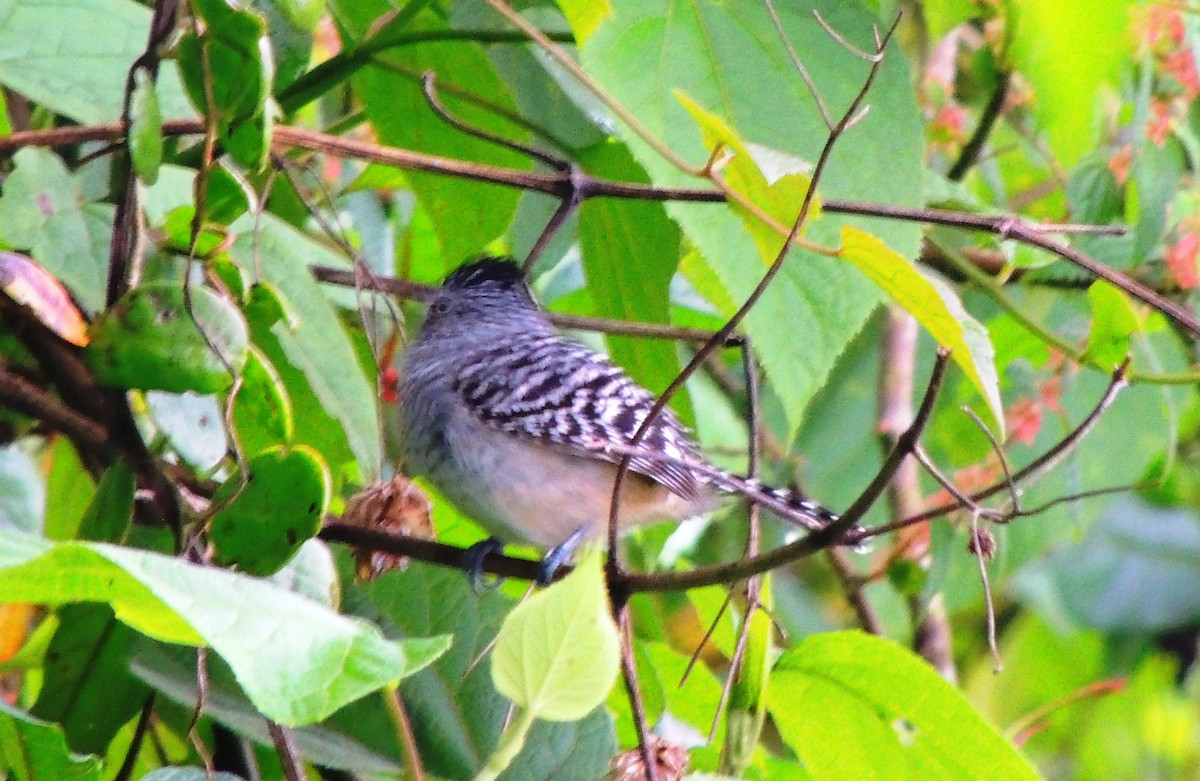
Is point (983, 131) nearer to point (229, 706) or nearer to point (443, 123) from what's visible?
point (443, 123)

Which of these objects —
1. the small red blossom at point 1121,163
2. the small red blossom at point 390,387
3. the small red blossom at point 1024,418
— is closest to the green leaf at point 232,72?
the small red blossom at point 390,387

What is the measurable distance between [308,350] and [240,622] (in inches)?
29.6

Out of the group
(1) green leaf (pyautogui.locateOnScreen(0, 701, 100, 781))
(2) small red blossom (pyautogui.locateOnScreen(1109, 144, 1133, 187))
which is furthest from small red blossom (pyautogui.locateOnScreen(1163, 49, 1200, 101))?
(1) green leaf (pyautogui.locateOnScreen(0, 701, 100, 781))

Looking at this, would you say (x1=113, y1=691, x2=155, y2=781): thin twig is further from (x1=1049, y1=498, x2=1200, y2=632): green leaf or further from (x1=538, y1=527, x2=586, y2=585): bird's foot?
(x1=1049, y1=498, x2=1200, y2=632): green leaf

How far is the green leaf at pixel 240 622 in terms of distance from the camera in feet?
3.11

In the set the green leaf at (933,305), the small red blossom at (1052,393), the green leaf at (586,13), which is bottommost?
the small red blossom at (1052,393)

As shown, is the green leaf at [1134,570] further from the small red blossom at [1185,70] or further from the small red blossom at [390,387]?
the small red blossom at [390,387]

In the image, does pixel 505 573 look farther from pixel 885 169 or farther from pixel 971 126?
pixel 971 126

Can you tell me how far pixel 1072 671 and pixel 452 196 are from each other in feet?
15.8

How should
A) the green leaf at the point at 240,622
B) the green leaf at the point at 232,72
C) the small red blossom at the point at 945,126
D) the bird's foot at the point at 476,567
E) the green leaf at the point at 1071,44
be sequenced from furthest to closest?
the small red blossom at the point at 945,126
the bird's foot at the point at 476,567
the green leaf at the point at 232,72
the green leaf at the point at 1071,44
the green leaf at the point at 240,622

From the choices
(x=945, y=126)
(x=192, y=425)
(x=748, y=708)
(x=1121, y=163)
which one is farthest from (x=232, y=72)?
(x=945, y=126)

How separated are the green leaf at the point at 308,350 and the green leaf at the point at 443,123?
0.33m

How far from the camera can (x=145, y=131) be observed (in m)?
1.37

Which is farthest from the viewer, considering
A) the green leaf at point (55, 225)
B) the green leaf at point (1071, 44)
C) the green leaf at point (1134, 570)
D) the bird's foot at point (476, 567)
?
the green leaf at point (1134, 570)
